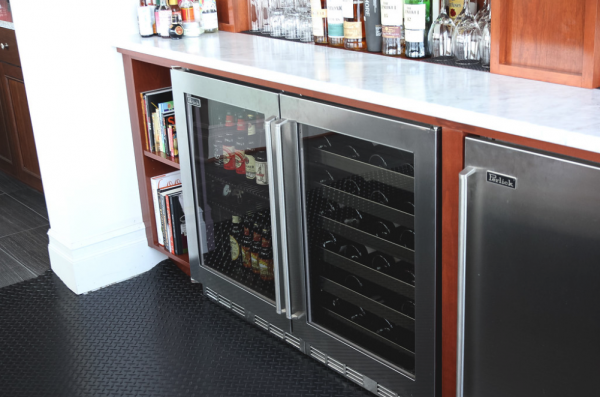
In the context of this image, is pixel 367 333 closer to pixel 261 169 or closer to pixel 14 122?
pixel 261 169

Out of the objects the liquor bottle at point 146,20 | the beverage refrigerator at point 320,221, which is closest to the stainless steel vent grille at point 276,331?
the beverage refrigerator at point 320,221

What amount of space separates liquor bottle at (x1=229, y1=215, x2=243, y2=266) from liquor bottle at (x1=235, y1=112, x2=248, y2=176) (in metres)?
0.21

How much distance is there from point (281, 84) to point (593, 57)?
0.87 metres

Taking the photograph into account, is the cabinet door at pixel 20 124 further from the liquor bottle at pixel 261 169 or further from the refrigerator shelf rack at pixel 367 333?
the refrigerator shelf rack at pixel 367 333

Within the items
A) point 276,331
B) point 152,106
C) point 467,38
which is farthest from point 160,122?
point 467,38

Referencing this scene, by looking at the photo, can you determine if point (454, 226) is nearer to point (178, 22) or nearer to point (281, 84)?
point (281, 84)

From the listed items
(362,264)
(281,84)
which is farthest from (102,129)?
(362,264)

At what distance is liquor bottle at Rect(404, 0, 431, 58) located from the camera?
81.2 inches

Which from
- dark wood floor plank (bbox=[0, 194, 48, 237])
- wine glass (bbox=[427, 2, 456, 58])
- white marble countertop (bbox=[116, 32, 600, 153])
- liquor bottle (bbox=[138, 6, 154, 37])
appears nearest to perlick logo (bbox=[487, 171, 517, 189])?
white marble countertop (bbox=[116, 32, 600, 153])

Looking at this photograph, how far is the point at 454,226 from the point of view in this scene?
1.68 metres

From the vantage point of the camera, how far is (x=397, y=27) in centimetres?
214

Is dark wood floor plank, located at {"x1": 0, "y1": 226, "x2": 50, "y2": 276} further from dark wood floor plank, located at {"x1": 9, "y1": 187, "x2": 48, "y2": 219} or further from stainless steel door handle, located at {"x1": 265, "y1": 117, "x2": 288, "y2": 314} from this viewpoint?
stainless steel door handle, located at {"x1": 265, "y1": 117, "x2": 288, "y2": 314}

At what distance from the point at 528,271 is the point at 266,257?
1.14m

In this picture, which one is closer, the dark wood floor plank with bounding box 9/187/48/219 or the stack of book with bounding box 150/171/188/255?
the stack of book with bounding box 150/171/188/255
